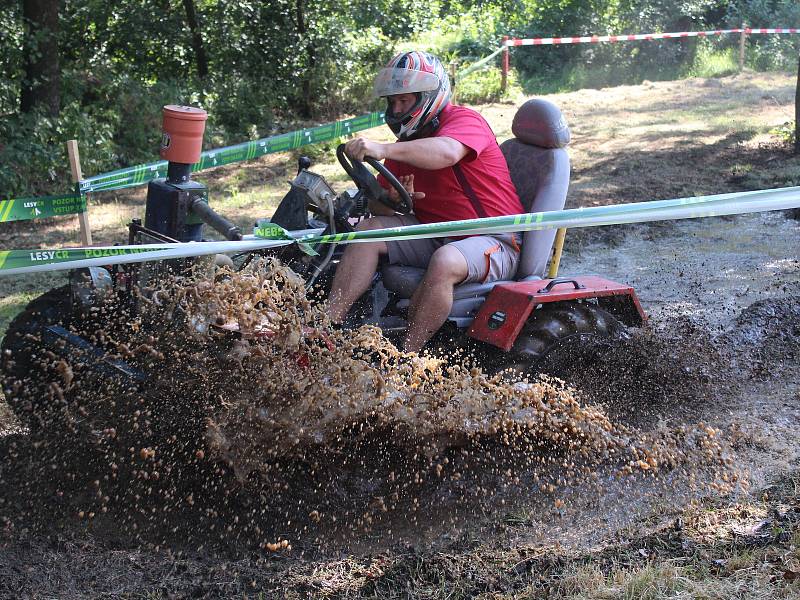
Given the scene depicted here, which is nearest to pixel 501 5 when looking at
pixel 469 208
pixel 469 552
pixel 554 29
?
pixel 554 29

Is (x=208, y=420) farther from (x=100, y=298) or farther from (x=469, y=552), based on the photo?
(x=469, y=552)

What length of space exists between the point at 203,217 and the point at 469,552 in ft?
6.10

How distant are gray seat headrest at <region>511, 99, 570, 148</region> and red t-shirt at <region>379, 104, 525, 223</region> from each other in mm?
210

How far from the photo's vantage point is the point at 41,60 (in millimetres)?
10406

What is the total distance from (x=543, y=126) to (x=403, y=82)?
798 millimetres

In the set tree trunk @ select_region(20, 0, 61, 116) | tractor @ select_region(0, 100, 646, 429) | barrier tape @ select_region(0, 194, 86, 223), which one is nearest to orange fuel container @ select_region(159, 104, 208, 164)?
tractor @ select_region(0, 100, 646, 429)

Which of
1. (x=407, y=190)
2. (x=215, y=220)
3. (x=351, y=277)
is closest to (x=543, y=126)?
(x=407, y=190)

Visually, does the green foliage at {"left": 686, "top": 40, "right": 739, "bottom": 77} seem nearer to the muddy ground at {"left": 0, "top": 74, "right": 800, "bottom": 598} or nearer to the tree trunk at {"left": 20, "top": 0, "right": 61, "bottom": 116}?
the tree trunk at {"left": 20, "top": 0, "right": 61, "bottom": 116}

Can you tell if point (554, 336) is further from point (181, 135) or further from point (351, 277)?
point (181, 135)

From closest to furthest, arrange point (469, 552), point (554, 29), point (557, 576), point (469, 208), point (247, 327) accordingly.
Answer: point (557, 576) → point (469, 552) → point (247, 327) → point (469, 208) → point (554, 29)

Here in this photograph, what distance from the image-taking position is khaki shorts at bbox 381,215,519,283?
4379 mm

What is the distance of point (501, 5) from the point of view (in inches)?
883

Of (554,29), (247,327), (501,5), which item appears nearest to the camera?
(247,327)

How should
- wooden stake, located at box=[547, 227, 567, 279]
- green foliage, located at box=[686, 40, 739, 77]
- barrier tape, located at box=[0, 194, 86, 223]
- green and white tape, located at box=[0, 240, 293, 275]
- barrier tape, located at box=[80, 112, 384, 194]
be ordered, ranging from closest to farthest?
green and white tape, located at box=[0, 240, 293, 275] → wooden stake, located at box=[547, 227, 567, 279] → barrier tape, located at box=[0, 194, 86, 223] → barrier tape, located at box=[80, 112, 384, 194] → green foliage, located at box=[686, 40, 739, 77]
